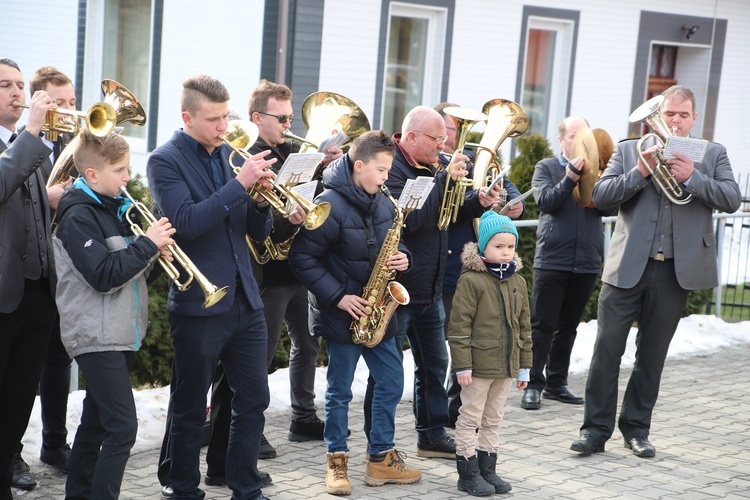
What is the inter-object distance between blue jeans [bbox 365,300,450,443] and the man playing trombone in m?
0.91

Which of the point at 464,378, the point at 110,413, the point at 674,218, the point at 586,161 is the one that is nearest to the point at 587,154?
the point at 586,161

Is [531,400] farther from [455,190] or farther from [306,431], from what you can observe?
[455,190]

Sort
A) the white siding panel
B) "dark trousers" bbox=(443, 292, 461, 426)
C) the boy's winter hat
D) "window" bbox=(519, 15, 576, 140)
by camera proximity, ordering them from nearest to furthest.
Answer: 1. the boy's winter hat
2. "dark trousers" bbox=(443, 292, 461, 426)
3. the white siding panel
4. "window" bbox=(519, 15, 576, 140)

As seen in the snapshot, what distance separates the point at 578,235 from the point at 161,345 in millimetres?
3170

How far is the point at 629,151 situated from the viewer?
6250 mm

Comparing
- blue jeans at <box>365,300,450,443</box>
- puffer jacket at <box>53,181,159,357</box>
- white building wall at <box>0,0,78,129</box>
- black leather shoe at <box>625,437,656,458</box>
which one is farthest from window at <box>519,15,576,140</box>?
puffer jacket at <box>53,181,159,357</box>

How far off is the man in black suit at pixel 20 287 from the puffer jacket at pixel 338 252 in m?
1.31

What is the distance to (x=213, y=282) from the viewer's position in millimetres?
4562

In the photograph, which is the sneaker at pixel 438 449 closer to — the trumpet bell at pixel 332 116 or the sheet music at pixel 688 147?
the trumpet bell at pixel 332 116

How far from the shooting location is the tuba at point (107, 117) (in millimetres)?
4273

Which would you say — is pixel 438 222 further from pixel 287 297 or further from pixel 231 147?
pixel 231 147

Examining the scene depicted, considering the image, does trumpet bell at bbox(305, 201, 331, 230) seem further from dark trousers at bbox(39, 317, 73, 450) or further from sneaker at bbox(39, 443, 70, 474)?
sneaker at bbox(39, 443, 70, 474)

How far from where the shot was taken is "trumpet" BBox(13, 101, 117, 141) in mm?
4262

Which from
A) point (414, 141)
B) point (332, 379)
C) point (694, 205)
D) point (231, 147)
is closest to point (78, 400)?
point (332, 379)
